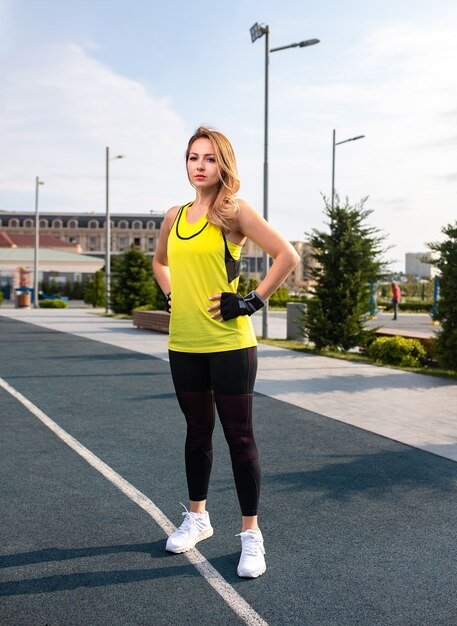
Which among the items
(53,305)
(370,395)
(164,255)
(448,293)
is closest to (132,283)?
(53,305)

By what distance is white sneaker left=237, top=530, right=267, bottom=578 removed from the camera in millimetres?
3391

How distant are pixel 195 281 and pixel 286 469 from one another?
98.0 inches

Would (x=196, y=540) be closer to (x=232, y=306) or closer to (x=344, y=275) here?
(x=232, y=306)

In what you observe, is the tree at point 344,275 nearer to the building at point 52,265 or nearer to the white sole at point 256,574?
the white sole at point 256,574

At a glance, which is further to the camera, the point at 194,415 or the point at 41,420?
the point at 41,420

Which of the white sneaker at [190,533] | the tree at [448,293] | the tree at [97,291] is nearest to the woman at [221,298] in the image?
the white sneaker at [190,533]

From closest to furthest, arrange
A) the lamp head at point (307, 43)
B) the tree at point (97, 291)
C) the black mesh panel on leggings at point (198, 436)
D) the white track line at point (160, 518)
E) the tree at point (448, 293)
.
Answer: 1. the white track line at point (160, 518)
2. the black mesh panel on leggings at point (198, 436)
3. the tree at point (448, 293)
4. the lamp head at point (307, 43)
5. the tree at point (97, 291)

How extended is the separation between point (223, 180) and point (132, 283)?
25841 mm

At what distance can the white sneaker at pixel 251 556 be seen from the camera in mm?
3391

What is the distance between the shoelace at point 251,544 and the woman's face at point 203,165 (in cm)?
179

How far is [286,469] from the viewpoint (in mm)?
5473

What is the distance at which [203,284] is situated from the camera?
3.48 m

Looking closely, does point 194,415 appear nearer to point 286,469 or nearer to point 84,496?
point 84,496

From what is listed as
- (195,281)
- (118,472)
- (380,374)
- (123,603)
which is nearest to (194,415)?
(195,281)
